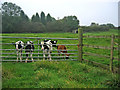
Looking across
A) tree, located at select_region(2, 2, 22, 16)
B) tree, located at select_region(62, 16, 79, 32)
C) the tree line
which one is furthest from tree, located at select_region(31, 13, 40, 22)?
tree, located at select_region(62, 16, 79, 32)

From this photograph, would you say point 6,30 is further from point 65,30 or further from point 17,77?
point 17,77

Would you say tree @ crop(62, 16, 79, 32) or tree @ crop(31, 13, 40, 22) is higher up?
tree @ crop(31, 13, 40, 22)

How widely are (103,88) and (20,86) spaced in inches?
90.1

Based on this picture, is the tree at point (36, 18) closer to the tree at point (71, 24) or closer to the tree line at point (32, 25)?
the tree line at point (32, 25)

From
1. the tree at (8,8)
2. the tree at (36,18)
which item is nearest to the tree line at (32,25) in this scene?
the tree at (8,8)

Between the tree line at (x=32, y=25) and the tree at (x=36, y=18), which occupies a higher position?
the tree at (x=36, y=18)

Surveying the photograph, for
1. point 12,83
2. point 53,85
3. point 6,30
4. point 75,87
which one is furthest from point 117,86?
point 6,30

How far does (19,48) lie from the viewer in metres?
7.41

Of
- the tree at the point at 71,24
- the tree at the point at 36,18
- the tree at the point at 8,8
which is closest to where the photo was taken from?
the tree at the point at 8,8

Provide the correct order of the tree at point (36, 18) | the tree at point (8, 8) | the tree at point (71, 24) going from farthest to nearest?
the tree at point (36, 18) < the tree at point (71, 24) < the tree at point (8, 8)

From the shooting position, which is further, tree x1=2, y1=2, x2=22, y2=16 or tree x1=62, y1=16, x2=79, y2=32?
tree x1=62, y1=16, x2=79, y2=32

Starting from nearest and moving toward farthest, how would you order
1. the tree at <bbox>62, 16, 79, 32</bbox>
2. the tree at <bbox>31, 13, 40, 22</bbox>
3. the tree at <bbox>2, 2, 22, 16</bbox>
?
the tree at <bbox>2, 2, 22, 16</bbox> < the tree at <bbox>62, 16, 79, 32</bbox> < the tree at <bbox>31, 13, 40, 22</bbox>

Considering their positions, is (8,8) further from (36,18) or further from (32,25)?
(36,18)

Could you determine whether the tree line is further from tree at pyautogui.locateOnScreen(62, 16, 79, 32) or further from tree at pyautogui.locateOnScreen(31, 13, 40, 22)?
tree at pyautogui.locateOnScreen(31, 13, 40, 22)
